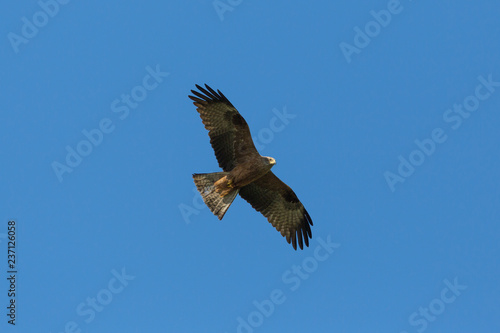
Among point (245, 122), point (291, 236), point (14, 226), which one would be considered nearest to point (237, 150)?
point (245, 122)

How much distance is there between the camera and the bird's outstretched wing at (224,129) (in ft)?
37.9

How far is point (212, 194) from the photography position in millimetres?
11570

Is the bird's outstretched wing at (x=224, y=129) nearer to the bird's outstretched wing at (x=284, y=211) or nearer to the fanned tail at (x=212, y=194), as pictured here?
the fanned tail at (x=212, y=194)

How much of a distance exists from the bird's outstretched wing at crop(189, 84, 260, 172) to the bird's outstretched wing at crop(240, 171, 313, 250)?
1.08 meters

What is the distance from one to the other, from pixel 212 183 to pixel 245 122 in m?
1.33

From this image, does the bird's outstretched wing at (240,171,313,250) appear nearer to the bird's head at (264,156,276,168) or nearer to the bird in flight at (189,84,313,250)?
the bird in flight at (189,84,313,250)

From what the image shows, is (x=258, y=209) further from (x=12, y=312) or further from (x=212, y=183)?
(x=12, y=312)

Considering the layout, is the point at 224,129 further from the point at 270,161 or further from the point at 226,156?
the point at 270,161

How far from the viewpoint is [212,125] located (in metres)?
11.7

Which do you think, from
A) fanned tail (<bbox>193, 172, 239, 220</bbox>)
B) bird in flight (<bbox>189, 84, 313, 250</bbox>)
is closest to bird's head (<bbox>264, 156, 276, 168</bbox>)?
bird in flight (<bbox>189, 84, 313, 250</bbox>)

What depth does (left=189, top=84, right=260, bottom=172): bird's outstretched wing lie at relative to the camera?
11.6 m

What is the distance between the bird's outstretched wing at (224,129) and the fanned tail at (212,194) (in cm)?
31

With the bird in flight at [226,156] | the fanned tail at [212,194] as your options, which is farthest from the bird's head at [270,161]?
the fanned tail at [212,194]

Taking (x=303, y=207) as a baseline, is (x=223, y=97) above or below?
above
